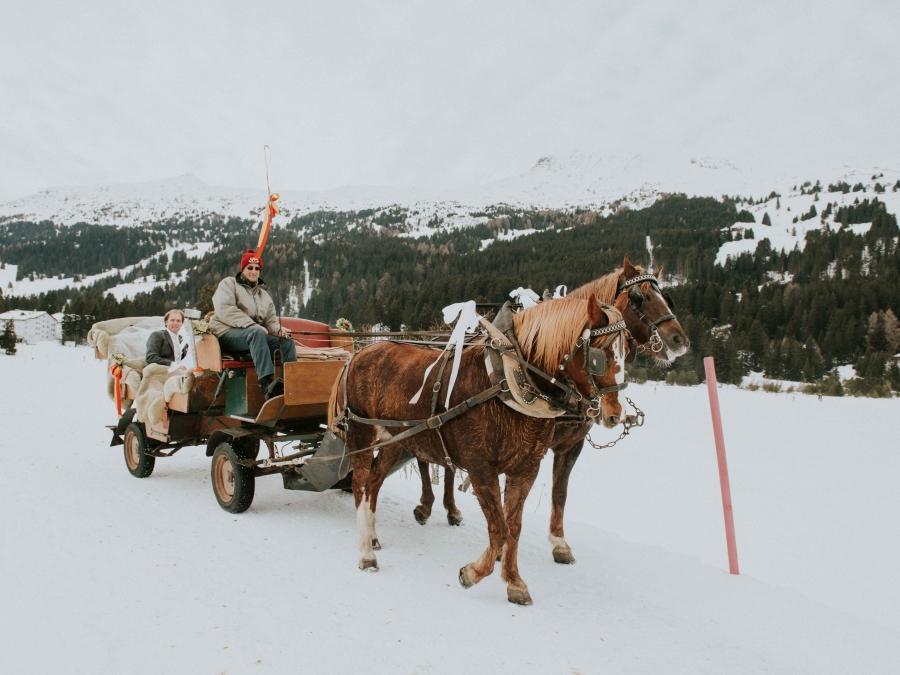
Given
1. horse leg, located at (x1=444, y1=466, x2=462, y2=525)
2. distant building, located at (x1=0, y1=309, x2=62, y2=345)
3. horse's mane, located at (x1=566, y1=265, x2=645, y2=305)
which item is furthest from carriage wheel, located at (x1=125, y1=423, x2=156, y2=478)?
distant building, located at (x1=0, y1=309, x2=62, y2=345)

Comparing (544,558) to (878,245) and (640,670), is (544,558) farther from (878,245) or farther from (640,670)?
(878,245)

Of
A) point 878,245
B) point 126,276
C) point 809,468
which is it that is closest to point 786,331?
point 878,245

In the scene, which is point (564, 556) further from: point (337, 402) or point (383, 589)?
point (337, 402)

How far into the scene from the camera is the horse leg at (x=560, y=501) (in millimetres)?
4453

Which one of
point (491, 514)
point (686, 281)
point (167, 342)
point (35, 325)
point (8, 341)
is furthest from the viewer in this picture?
point (35, 325)

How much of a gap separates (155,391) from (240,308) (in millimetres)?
1655

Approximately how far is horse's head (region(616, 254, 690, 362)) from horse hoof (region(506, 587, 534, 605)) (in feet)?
7.06

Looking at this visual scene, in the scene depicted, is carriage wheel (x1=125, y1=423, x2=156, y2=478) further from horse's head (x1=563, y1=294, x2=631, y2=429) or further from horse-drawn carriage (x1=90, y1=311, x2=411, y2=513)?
horse's head (x1=563, y1=294, x2=631, y2=429)

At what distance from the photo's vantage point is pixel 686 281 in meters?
68.7

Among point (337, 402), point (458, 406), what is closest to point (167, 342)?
point (337, 402)

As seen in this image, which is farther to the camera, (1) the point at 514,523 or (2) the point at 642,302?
(2) the point at 642,302

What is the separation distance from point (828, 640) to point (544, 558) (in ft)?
6.47

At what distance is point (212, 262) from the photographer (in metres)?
100

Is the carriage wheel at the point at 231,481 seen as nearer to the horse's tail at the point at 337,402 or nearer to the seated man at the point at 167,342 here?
the horse's tail at the point at 337,402
